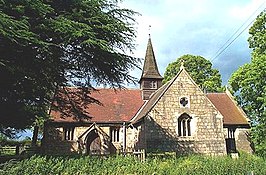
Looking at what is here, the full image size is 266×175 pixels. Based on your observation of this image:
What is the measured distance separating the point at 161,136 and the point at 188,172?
12533 mm

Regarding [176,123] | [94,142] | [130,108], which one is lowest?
[94,142]

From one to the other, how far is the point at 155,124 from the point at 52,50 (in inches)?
499

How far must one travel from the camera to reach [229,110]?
98.9 ft

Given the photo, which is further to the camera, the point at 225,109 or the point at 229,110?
the point at 225,109

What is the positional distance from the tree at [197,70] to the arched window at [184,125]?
18.3 meters

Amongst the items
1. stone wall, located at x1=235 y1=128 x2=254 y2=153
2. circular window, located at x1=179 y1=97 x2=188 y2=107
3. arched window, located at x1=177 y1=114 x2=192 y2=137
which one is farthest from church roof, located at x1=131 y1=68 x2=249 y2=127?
arched window, located at x1=177 y1=114 x2=192 y2=137

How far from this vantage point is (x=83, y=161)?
13359mm

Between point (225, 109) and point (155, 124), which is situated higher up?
point (225, 109)

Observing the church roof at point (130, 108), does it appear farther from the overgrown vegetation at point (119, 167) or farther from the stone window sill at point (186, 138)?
the overgrown vegetation at point (119, 167)

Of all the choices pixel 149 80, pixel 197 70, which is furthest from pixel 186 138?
pixel 197 70

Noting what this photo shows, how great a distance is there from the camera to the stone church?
24703 millimetres

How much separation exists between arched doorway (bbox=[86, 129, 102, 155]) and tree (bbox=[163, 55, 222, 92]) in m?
18.5

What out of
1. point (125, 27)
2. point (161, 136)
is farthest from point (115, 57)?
point (161, 136)

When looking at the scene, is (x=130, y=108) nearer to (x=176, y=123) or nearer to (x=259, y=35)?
(x=176, y=123)
